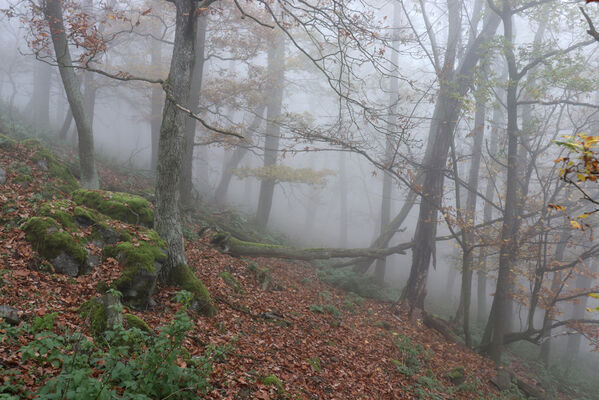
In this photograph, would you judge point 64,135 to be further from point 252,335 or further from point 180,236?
point 252,335

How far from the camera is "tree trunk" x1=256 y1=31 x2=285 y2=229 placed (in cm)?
1773

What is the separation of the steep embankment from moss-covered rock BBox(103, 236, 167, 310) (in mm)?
127

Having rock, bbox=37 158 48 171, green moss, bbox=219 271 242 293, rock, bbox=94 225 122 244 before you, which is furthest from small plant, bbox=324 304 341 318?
rock, bbox=37 158 48 171

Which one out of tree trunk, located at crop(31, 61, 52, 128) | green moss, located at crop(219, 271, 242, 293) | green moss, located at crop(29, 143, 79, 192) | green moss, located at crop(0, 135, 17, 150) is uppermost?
tree trunk, located at crop(31, 61, 52, 128)

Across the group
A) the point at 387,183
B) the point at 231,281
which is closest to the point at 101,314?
the point at 231,281

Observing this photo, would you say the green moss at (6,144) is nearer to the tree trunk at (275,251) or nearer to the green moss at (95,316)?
the tree trunk at (275,251)

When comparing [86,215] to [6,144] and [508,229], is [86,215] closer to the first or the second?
[6,144]

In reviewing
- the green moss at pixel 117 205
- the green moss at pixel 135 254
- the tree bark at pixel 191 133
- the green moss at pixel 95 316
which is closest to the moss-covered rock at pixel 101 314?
the green moss at pixel 95 316

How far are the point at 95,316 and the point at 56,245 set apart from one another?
5.36ft

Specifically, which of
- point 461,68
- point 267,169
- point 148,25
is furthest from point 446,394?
point 148,25

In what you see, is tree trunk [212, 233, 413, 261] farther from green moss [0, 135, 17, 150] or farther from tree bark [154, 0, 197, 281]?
green moss [0, 135, 17, 150]

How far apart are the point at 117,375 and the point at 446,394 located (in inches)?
240

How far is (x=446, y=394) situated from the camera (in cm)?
677

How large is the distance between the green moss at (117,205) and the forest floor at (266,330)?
831 millimetres
